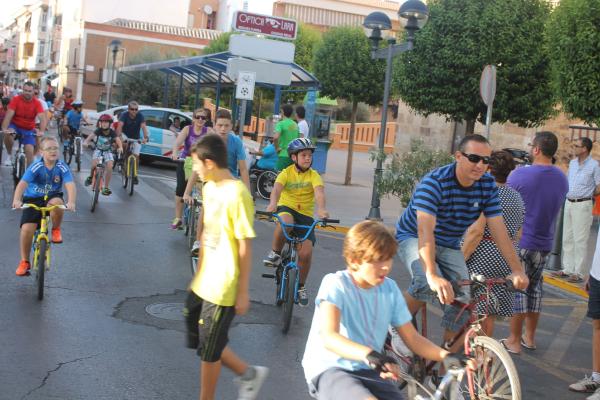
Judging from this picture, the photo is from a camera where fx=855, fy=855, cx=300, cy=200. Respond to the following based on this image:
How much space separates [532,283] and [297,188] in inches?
87.8

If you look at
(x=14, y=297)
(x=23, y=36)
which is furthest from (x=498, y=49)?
(x=23, y=36)

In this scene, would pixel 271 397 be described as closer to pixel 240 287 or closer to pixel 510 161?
pixel 240 287

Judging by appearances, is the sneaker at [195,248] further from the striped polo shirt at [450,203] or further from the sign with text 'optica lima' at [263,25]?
the sign with text 'optica lima' at [263,25]

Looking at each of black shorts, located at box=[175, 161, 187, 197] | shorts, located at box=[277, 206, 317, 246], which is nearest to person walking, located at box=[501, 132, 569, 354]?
shorts, located at box=[277, 206, 317, 246]

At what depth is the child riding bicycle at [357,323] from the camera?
357 centimetres

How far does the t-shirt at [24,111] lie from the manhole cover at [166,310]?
27.7 ft

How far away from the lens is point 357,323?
3.74 metres

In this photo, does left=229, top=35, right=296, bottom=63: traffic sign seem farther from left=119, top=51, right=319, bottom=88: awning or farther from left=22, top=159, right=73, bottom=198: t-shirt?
left=22, top=159, right=73, bottom=198: t-shirt

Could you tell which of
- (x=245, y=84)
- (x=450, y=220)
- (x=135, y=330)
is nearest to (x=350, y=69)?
(x=245, y=84)

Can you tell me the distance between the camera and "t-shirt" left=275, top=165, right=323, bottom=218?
781 centimetres

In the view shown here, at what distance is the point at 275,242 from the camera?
7906 millimetres

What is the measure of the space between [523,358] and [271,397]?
8.71 ft

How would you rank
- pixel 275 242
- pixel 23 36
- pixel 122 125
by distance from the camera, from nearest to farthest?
pixel 275 242 < pixel 122 125 < pixel 23 36

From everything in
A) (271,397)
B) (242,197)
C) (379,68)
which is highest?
(379,68)
